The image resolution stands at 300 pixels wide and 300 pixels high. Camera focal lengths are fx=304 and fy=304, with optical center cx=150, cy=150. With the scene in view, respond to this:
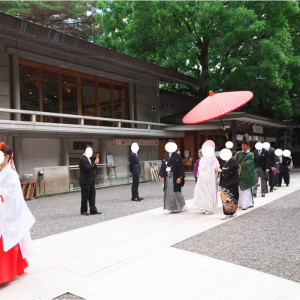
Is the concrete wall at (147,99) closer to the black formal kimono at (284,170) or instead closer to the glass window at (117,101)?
the glass window at (117,101)

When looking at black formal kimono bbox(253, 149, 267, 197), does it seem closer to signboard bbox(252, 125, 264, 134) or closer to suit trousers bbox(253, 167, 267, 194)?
suit trousers bbox(253, 167, 267, 194)

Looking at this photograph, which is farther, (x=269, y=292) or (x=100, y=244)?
(x=100, y=244)

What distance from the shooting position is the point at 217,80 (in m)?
18.1

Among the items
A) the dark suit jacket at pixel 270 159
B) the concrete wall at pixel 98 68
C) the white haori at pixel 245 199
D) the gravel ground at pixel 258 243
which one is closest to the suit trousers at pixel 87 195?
the gravel ground at pixel 258 243

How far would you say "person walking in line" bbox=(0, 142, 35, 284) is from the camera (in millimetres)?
3582

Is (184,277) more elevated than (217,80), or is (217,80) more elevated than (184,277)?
(217,80)

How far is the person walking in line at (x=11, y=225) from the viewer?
3582 mm

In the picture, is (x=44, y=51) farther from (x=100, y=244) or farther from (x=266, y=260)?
(x=266, y=260)

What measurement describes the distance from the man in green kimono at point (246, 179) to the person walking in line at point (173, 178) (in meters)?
1.64

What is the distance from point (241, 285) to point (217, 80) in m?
16.0

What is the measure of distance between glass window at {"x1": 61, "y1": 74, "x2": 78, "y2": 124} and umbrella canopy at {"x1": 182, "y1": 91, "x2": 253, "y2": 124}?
9.15 metres

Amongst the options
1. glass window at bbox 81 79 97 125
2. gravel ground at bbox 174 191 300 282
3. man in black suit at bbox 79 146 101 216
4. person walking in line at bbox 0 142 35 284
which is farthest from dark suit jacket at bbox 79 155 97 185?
glass window at bbox 81 79 97 125

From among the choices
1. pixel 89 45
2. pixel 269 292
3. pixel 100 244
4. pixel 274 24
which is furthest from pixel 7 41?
pixel 274 24

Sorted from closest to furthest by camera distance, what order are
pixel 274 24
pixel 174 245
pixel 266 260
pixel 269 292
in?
pixel 269 292 → pixel 266 260 → pixel 174 245 → pixel 274 24
